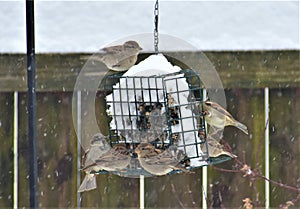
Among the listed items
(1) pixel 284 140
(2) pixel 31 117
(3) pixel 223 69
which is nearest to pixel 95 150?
(2) pixel 31 117

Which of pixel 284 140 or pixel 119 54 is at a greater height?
pixel 119 54

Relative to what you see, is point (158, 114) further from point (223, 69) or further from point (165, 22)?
point (165, 22)

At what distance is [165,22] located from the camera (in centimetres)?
Answer: 299

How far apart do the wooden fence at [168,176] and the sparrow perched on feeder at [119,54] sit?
0.56 metres

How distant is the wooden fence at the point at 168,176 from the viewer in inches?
101

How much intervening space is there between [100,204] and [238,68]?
2.60ft

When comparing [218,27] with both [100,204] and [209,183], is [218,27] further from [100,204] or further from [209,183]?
[100,204]

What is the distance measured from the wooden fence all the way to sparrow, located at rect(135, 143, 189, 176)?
75 cm

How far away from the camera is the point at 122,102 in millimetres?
1949

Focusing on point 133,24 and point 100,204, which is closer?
point 100,204

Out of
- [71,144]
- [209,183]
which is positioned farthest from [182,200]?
[71,144]

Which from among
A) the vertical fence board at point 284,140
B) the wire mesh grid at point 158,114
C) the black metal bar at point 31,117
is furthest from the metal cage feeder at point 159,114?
the vertical fence board at point 284,140

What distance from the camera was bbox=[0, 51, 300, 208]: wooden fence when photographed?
2.56 meters

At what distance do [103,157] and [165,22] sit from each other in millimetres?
1306
